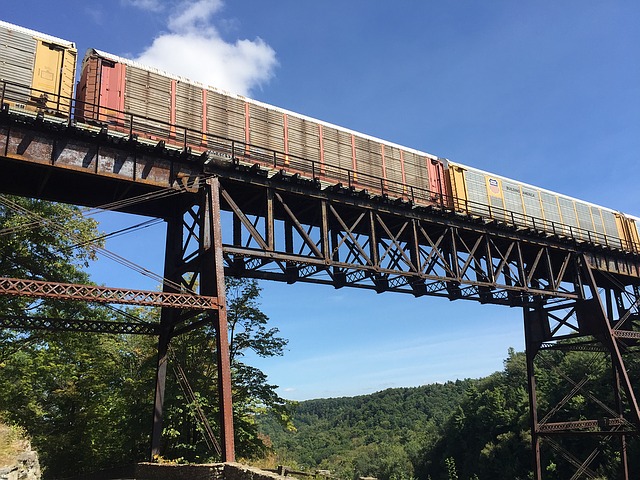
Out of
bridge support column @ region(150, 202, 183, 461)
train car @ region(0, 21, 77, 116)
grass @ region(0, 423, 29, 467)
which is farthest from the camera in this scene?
grass @ region(0, 423, 29, 467)

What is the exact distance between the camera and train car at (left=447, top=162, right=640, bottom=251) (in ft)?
77.6

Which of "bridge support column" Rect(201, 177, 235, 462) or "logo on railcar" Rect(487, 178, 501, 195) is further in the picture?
"logo on railcar" Rect(487, 178, 501, 195)

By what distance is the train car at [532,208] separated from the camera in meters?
23.7

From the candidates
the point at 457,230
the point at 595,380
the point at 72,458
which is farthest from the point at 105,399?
the point at 595,380

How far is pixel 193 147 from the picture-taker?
16.1 metres

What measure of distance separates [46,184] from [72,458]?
2018 centimetres

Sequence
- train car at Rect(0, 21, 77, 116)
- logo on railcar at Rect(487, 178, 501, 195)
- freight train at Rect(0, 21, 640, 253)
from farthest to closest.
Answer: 1. logo on railcar at Rect(487, 178, 501, 195)
2. freight train at Rect(0, 21, 640, 253)
3. train car at Rect(0, 21, 77, 116)

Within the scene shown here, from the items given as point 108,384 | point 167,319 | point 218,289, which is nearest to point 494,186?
point 218,289

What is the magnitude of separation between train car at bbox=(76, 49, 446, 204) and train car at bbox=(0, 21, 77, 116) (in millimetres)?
558

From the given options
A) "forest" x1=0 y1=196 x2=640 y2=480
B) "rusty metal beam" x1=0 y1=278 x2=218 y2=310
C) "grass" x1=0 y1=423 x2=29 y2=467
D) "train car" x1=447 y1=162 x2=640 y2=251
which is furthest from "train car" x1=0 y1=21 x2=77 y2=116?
"train car" x1=447 y1=162 x2=640 y2=251

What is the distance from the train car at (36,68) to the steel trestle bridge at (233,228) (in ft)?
2.27

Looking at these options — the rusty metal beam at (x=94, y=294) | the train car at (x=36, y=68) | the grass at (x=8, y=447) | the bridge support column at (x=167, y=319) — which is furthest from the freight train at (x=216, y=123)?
the grass at (x=8, y=447)

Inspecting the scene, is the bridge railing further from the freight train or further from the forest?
the forest

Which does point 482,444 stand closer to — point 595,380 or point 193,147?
point 595,380
